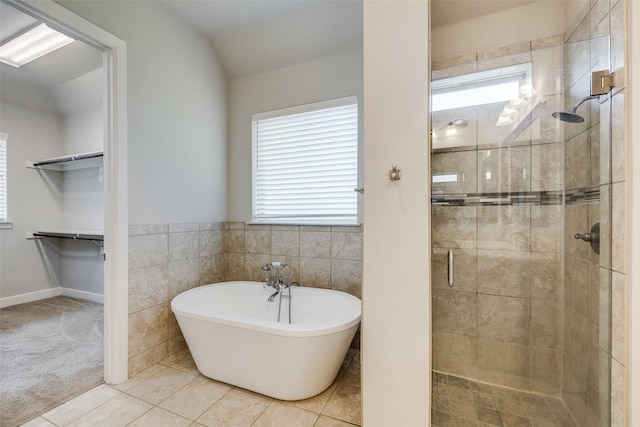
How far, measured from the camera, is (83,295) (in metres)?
3.43

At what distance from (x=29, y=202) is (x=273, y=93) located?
11.7ft

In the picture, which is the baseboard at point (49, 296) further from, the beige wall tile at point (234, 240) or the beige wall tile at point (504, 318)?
the beige wall tile at point (504, 318)

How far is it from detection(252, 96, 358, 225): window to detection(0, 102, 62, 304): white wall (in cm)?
315

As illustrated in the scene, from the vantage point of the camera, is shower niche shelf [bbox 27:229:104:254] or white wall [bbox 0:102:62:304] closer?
shower niche shelf [bbox 27:229:104:254]

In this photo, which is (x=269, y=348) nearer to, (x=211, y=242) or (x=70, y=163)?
(x=211, y=242)

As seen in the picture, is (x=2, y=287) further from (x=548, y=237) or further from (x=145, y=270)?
(x=548, y=237)

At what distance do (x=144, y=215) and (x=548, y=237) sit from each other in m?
2.66

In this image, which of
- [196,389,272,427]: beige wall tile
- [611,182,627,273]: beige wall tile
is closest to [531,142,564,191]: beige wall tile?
[611,182,627,273]: beige wall tile

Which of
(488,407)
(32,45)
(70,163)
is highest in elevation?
(32,45)

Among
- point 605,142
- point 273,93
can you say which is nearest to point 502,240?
point 605,142

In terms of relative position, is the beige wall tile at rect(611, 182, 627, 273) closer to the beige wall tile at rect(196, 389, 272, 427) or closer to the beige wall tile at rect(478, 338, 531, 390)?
the beige wall tile at rect(478, 338, 531, 390)

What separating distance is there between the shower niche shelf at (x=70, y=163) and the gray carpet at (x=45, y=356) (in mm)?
1781

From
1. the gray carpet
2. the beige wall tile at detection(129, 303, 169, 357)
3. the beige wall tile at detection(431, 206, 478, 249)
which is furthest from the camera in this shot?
the beige wall tile at detection(129, 303, 169, 357)

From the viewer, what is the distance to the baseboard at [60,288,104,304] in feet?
10.9
